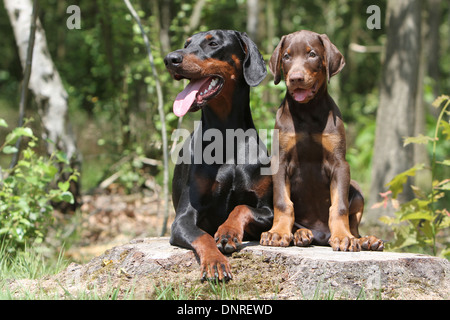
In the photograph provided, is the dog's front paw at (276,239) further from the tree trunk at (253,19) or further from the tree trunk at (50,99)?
the tree trunk at (253,19)

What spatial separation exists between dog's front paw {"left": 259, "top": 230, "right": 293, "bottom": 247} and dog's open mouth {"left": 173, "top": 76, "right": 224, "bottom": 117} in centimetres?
97

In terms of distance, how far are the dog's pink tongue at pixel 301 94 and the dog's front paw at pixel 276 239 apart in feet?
2.98

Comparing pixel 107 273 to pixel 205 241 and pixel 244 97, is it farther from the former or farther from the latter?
pixel 244 97

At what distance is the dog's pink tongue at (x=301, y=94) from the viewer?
Answer: 370 cm

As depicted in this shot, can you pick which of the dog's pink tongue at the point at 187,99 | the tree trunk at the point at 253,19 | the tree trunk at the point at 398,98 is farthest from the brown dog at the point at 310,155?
the tree trunk at the point at 253,19

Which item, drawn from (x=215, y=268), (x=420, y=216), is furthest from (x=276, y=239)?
(x=420, y=216)

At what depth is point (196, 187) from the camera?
3.85 meters

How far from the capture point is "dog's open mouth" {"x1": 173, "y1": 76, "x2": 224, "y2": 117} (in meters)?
3.59

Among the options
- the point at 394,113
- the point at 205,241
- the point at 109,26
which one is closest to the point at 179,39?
the point at 109,26

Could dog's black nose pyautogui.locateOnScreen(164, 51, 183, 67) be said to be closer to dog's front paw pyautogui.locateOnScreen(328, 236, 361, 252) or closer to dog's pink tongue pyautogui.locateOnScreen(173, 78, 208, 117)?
dog's pink tongue pyautogui.locateOnScreen(173, 78, 208, 117)

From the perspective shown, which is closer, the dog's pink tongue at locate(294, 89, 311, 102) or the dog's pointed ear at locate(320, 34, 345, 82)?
the dog's pink tongue at locate(294, 89, 311, 102)

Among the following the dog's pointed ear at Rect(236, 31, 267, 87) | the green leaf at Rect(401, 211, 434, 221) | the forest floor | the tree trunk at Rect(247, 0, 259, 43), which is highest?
the tree trunk at Rect(247, 0, 259, 43)

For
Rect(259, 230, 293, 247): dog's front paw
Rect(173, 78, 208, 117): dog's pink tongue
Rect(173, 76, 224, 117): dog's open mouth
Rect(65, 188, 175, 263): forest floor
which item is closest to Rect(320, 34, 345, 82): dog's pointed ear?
Rect(173, 76, 224, 117): dog's open mouth
